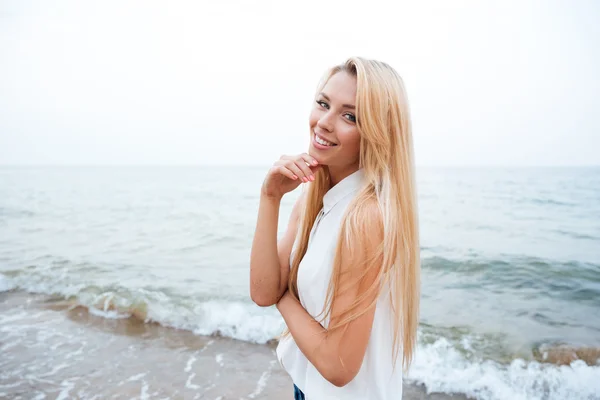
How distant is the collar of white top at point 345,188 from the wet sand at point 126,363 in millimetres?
3325

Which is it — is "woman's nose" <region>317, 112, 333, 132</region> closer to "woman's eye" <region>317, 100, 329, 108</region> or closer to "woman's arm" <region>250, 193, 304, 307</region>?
"woman's eye" <region>317, 100, 329, 108</region>

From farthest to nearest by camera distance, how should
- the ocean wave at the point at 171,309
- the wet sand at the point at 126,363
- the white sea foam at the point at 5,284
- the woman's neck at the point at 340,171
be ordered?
the white sea foam at the point at 5,284 < the ocean wave at the point at 171,309 < the wet sand at the point at 126,363 < the woman's neck at the point at 340,171

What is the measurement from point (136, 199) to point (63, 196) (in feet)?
14.2

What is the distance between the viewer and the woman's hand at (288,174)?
5.16 feet

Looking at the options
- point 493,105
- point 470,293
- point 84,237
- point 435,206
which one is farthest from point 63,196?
point 493,105

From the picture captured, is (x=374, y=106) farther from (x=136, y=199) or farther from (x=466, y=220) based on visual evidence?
(x=136, y=199)

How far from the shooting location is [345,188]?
62.5 inches

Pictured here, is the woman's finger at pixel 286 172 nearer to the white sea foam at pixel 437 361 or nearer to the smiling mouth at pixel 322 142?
the smiling mouth at pixel 322 142

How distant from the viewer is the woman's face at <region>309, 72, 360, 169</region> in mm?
1520

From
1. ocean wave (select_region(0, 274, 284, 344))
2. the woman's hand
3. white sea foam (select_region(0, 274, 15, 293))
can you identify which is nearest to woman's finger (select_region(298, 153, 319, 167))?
the woman's hand

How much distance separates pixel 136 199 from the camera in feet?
78.1

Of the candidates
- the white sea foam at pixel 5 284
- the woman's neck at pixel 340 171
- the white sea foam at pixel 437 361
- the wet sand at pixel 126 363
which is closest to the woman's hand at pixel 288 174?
the woman's neck at pixel 340 171

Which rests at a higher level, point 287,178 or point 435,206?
point 287,178

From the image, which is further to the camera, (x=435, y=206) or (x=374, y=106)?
(x=435, y=206)
